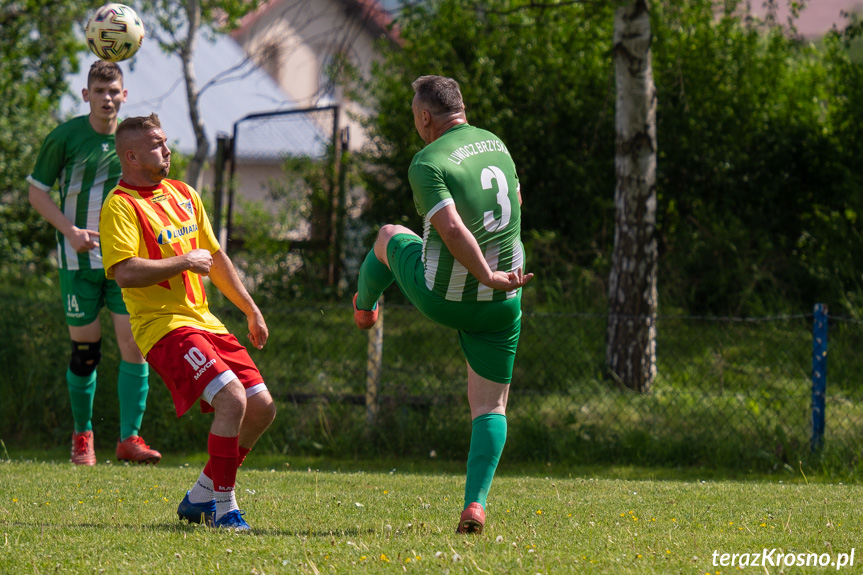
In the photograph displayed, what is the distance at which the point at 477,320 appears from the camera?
146 inches

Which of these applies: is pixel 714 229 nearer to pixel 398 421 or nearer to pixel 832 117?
pixel 832 117

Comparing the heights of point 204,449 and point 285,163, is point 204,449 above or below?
below

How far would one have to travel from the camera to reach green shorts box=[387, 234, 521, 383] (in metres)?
3.69

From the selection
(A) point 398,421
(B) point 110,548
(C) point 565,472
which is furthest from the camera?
(A) point 398,421

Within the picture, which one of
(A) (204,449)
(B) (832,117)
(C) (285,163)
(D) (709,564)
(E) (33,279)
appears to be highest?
(B) (832,117)

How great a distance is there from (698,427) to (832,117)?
Result: 6.30 m

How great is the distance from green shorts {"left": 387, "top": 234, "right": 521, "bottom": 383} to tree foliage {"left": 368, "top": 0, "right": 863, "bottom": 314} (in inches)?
269

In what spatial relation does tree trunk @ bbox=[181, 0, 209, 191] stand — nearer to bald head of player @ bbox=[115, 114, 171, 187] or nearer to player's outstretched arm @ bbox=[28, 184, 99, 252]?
player's outstretched arm @ bbox=[28, 184, 99, 252]

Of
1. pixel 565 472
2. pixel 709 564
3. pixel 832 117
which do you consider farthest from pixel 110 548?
pixel 832 117

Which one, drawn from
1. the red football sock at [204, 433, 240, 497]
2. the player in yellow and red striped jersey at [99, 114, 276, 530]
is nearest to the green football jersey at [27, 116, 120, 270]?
Result: the player in yellow and red striped jersey at [99, 114, 276, 530]

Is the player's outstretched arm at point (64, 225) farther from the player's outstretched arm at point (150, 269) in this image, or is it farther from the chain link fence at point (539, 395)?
the player's outstretched arm at point (150, 269)

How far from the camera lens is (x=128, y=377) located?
6004mm

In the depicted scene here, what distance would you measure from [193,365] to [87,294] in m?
2.79

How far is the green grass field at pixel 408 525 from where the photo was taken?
122 inches
